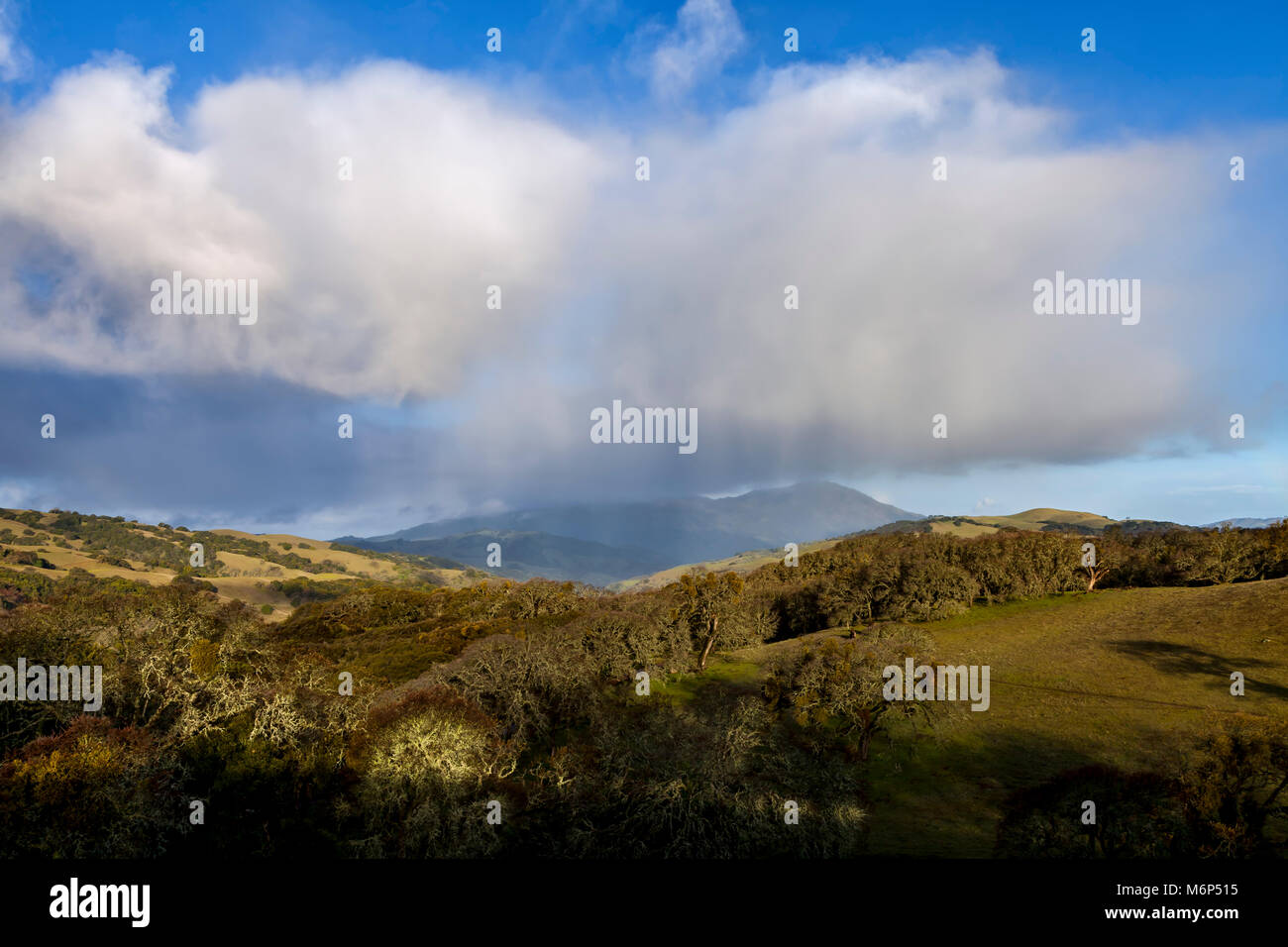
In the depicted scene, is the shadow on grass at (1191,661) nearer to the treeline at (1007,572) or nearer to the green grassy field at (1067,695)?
the green grassy field at (1067,695)

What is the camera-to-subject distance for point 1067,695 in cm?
5334

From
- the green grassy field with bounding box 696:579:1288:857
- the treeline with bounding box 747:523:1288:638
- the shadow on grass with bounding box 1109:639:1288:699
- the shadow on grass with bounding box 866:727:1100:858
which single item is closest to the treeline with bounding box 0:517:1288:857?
the shadow on grass with bounding box 866:727:1100:858

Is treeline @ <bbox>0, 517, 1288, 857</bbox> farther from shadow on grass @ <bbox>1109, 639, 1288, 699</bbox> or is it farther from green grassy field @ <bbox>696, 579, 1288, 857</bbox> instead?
shadow on grass @ <bbox>1109, 639, 1288, 699</bbox>

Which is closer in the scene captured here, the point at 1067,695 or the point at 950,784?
the point at 950,784

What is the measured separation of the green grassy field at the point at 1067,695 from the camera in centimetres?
3753

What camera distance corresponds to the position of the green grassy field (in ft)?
123

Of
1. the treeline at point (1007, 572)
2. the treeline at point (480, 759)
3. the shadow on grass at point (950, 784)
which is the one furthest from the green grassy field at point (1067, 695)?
the treeline at point (1007, 572)

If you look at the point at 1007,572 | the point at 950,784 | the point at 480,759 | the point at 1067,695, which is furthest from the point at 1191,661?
the point at 480,759

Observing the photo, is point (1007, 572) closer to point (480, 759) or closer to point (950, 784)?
point (950, 784)

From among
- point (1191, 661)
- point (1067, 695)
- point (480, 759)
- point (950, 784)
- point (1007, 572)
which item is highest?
point (1007, 572)

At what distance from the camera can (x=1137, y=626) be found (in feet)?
223
